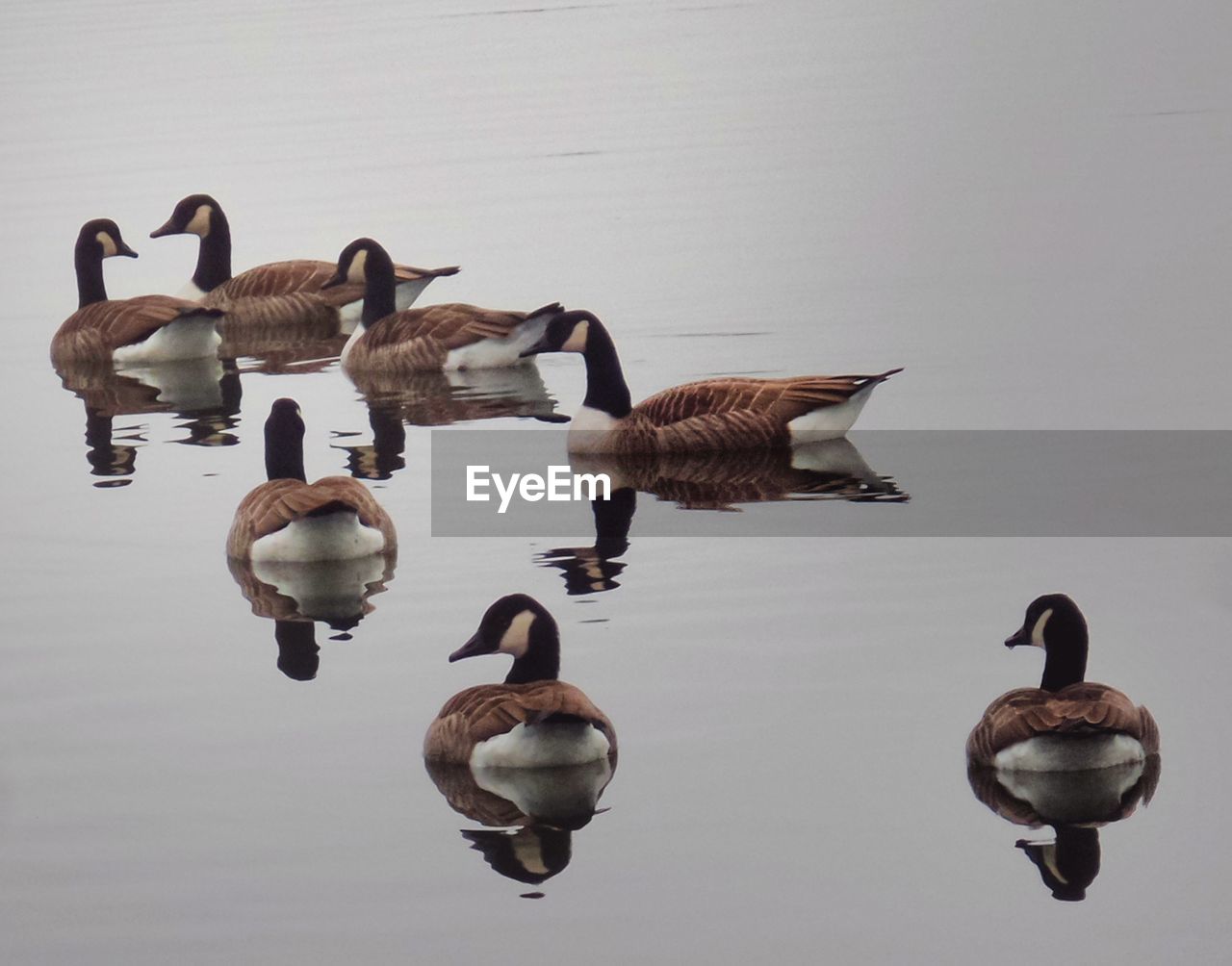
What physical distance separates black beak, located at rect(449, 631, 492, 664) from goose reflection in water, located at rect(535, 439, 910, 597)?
2.97 meters

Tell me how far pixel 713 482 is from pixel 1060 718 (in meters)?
6.30

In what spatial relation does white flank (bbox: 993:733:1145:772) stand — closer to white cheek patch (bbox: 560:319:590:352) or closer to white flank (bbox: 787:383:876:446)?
white flank (bbox: 787:383:876:446)

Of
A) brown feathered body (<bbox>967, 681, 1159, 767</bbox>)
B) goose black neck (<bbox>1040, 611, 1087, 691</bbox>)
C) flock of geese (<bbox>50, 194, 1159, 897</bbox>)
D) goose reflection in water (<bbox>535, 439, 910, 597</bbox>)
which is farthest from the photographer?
goose reflection in water (<bbox>535, 439, 910, 597</bbox>)

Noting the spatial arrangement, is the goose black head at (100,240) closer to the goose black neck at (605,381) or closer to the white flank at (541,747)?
the goose black neck at (605,381)

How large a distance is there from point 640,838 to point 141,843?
2259mm

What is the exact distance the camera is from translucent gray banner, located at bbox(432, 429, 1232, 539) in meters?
14.6

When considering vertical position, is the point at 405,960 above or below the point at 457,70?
below

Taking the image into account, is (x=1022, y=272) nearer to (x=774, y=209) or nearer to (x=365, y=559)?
(x=774, y=209)

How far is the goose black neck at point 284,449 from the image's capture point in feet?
48.7

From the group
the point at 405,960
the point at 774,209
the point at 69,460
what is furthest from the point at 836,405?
the point at 774,209

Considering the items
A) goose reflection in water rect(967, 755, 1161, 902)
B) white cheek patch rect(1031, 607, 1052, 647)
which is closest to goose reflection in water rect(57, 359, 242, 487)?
white cheek patch rect(1031, 607, 1052, 647)

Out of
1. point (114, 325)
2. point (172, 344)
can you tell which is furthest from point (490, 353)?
point (114, 325)

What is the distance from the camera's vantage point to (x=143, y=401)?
20.7 m

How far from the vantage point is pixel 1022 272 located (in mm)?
24062
